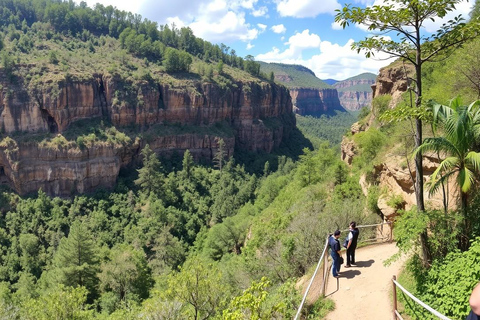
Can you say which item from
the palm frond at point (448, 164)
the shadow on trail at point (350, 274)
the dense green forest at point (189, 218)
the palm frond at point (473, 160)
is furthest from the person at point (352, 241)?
the palm frond at point (473, 160)

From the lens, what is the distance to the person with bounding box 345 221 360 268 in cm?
1138

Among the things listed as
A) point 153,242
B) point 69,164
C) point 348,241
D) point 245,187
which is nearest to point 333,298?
point 348,241

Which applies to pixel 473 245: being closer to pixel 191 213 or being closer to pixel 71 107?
pixel 191 213

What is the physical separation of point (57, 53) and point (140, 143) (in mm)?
27233

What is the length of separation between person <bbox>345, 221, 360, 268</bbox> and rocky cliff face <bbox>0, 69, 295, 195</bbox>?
54863 mm

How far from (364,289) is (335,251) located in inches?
58.3

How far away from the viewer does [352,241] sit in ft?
37.5

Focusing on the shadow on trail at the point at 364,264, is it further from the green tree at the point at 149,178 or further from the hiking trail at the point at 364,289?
the green tree at the point at 149,178

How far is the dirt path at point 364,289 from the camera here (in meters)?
9.18

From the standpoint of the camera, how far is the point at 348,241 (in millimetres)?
11578

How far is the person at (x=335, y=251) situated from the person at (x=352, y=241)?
82cm

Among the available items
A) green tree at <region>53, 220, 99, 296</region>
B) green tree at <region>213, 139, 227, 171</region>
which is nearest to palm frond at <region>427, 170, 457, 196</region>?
green tree at <region>53, 220, 99, 296</region>

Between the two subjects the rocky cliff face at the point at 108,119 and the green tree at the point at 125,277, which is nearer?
the green tree at the point at 125,277

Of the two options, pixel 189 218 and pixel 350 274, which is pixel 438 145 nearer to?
pixel 350 274
